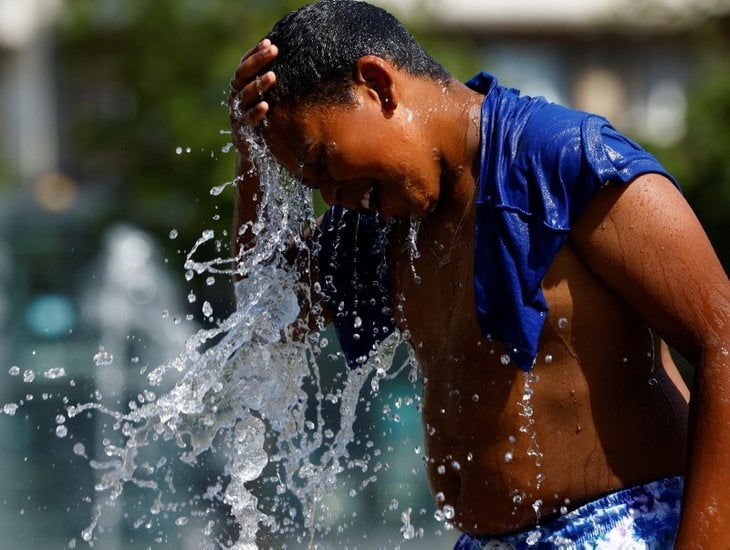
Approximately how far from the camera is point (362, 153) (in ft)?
7.06

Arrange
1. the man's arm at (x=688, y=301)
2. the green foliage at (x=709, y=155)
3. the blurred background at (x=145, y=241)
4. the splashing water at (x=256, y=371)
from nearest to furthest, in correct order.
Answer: the man's arm at (x=688, y=301), the splashing water at (x=256, y=371), the blurred background at (x=145, y=241), the green foliage at (x=709, y=155)

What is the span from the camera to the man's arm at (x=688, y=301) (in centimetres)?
187

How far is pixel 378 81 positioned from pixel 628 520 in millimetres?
857

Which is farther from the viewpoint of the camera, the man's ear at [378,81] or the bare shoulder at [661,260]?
the man's ear at [378,81]

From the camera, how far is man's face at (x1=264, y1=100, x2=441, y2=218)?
2.15 m

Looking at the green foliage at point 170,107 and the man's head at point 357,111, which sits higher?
the green foliage at point 170,107

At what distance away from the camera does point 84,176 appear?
2011 centimetres

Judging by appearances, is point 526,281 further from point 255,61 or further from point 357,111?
point 255,61

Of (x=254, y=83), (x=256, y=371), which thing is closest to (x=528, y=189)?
(x=254, y=83)

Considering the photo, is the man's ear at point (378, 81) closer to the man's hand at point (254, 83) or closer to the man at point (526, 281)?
the man at point (526, 281)

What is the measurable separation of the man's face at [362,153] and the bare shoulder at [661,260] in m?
0.34

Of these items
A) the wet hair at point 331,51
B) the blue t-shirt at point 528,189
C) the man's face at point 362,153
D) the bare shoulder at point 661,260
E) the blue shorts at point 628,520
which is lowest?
the blue shorts at point 628,520

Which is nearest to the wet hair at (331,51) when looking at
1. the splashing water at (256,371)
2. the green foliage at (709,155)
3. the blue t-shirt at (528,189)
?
the blue t-shirt at (528,189)

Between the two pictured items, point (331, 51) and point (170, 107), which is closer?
point (331, 51)
